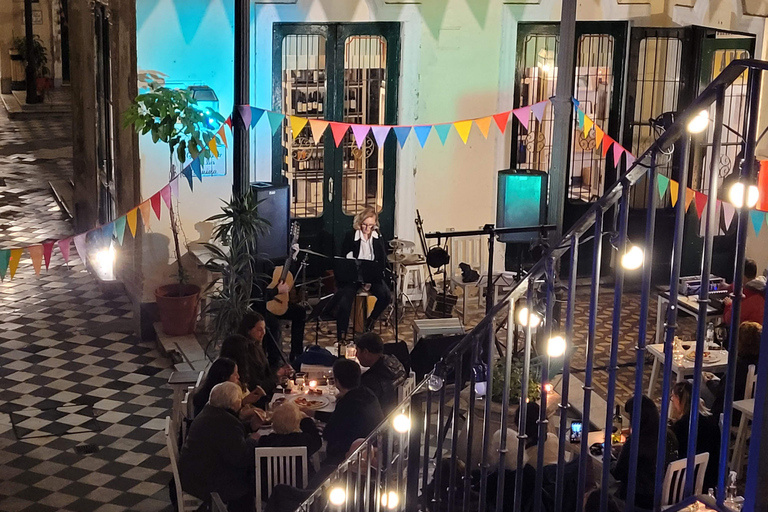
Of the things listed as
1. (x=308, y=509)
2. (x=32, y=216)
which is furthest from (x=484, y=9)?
(x=32, y=216)

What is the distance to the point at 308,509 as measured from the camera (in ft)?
17.1

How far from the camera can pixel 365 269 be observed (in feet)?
30.4

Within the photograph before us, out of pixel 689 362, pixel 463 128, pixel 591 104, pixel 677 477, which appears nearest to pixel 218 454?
pixel 677 477

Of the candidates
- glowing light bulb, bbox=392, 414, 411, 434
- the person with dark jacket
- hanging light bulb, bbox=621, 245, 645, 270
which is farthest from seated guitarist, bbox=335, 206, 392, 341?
hanging light bulb, bbox=621, 245, 645, 270

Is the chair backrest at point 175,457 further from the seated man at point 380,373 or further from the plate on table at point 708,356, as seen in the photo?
the plate on table at point 708,356

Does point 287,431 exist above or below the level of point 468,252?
below

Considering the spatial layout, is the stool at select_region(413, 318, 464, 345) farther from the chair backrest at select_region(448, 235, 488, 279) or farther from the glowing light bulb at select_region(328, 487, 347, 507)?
the glowing light bulb at select_region(328, 487, 347, 507)

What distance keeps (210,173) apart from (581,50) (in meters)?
3.82

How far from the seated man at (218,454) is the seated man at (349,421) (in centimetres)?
45

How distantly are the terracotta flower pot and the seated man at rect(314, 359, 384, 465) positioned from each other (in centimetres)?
351

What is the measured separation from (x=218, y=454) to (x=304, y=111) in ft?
15.3

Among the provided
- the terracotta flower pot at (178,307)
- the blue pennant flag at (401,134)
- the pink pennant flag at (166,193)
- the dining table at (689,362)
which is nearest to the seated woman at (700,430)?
the dining table at (689,362)

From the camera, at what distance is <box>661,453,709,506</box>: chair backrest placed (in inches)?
212

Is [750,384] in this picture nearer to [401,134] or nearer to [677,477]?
[677,477]
